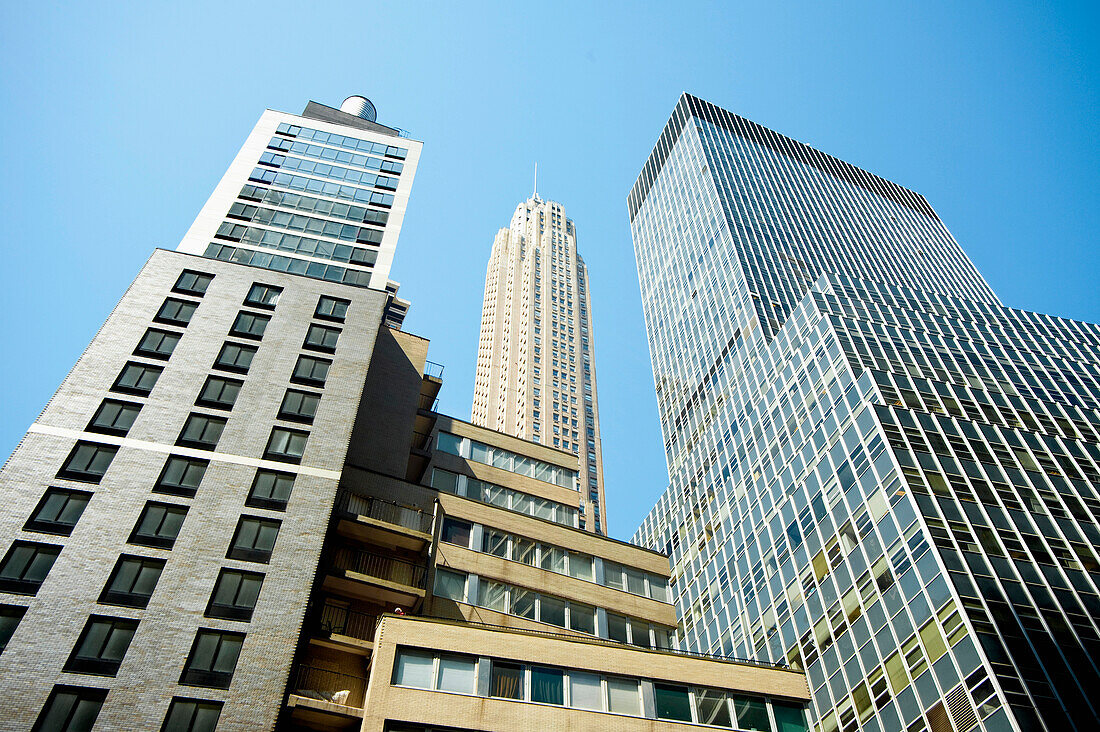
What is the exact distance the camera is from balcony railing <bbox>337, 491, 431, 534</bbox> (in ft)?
126

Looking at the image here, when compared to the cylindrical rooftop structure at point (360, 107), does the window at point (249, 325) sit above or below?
below

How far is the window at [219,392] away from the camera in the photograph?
38719mm

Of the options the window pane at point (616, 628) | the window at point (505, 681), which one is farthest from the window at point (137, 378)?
the window pane at point (616, 628)

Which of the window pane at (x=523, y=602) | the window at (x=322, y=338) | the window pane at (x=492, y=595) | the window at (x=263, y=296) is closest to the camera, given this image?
the window pane at (x=492, y=595)

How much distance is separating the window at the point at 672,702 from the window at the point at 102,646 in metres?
19.1

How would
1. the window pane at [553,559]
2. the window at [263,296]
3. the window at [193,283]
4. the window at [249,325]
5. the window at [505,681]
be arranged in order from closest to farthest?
the window at [505,681], the window pane at [553,559], the window at [249,325], the window at [193,283], the window at [263,296]

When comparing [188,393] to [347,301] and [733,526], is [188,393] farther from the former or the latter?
[733,526]

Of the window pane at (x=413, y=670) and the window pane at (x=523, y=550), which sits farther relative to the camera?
the window pane at (x=523, y=550)

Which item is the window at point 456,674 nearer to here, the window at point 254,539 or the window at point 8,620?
the window at point 254,539

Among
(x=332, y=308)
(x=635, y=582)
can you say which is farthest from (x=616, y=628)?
(x=332, y=308)

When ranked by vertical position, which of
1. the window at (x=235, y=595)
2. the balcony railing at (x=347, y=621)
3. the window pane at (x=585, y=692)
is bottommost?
the window pane at (x=585, y=692)

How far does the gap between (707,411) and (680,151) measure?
189 ft

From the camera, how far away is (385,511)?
3947cm

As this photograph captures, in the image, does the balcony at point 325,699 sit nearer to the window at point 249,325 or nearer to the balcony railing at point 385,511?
the balcony railing at point 385,511
